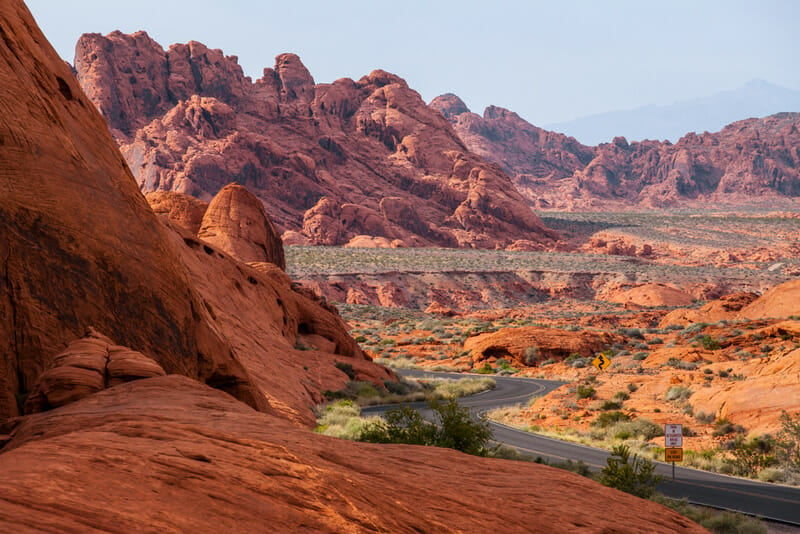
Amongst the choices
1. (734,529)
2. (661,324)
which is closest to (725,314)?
(661,324)

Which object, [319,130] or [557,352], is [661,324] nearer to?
[557,352]

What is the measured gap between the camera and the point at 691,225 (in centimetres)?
14212

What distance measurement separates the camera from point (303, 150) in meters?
128

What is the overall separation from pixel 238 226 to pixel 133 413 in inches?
1261

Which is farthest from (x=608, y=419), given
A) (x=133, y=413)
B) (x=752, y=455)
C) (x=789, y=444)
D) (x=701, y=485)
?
(x=133, y=413)

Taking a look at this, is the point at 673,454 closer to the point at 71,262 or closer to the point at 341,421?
the point at 341,421

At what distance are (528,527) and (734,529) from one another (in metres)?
8.87

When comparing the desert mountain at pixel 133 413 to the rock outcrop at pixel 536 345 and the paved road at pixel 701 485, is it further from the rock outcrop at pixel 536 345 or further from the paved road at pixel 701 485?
the rock outcrop at pixel 536 345

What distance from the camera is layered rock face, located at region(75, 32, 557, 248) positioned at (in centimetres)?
11256

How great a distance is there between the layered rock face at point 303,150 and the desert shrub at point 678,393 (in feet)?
258

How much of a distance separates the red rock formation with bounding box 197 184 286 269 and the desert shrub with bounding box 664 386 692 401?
22678 millimetres

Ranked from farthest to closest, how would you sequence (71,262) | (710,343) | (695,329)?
(695,329) < (710,343) < (71,262)

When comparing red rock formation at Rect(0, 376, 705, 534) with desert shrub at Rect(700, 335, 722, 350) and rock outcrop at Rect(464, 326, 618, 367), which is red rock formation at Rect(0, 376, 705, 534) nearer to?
desert shrub at Rect(700, 335, 722, 350)

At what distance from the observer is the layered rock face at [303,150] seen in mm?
112562
